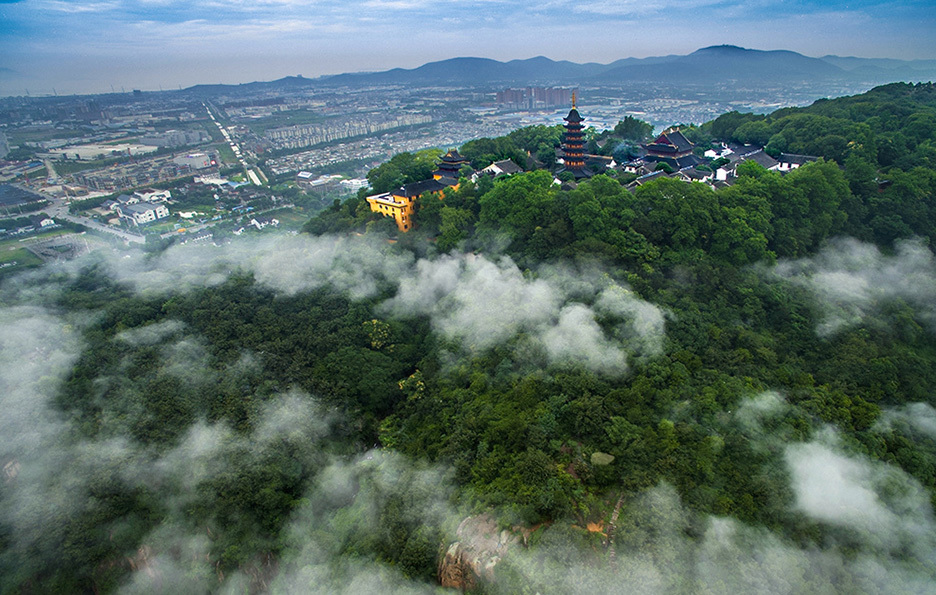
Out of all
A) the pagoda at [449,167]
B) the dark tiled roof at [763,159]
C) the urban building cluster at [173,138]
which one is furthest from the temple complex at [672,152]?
the urban building cluster at [173,138]

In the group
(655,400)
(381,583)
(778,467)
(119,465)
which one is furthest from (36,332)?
(778,467)

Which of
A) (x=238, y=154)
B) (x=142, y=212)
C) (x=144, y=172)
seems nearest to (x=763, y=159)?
(x=142, y=212)

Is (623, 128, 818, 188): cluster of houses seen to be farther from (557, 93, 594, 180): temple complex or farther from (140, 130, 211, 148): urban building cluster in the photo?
(140, 130, 211, 148): urban building cluster

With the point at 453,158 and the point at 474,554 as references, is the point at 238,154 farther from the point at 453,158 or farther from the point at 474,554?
the point at 474,554

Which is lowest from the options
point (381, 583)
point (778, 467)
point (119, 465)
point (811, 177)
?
point (381, 583)

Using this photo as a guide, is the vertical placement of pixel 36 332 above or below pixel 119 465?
above

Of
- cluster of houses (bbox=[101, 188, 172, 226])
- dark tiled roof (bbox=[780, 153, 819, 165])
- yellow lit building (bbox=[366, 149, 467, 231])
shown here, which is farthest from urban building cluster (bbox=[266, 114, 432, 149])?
dark tiled roof (bbox=[780, 153, 819, 165])

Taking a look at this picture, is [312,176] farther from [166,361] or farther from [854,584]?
[854,584]

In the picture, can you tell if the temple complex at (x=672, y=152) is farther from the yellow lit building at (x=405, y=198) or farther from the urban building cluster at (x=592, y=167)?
the yellow lit building at (x=405, y=198)
